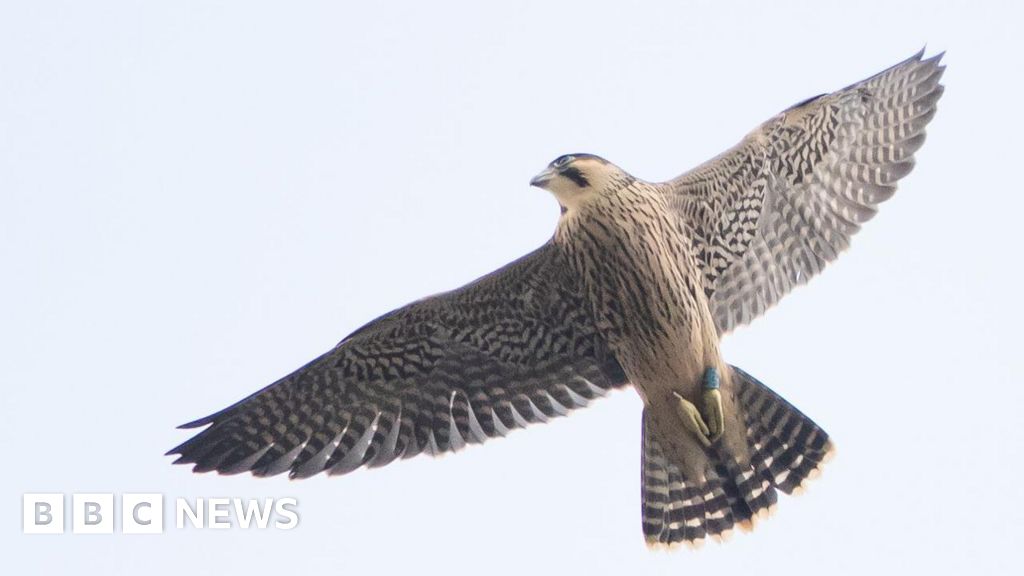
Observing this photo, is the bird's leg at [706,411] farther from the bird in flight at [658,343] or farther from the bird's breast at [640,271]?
the bird's breast at [640,271]

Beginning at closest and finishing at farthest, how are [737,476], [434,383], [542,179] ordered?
[542,179]
[737,476]
[434,383]

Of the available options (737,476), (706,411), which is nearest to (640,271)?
(706,411)

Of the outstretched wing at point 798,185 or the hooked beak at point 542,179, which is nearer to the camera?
the hooked beak at point 542,179

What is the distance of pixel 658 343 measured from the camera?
41.0 feet

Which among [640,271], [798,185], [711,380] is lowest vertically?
[711,380]

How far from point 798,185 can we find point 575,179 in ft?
5.32

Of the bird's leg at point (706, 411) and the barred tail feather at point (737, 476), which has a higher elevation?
the bird's leg at point (706, 411)

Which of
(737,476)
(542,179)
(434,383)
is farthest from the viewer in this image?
(434,383)

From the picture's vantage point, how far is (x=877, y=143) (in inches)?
525

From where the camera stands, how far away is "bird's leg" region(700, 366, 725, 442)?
41.2 feet

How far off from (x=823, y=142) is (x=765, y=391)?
5.39 feet

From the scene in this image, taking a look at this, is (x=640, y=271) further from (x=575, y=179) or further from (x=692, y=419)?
(x=692, y=419)

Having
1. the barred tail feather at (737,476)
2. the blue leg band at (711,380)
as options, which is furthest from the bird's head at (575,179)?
the barred tail feather at (737,476)

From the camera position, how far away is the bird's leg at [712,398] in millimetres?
12547
